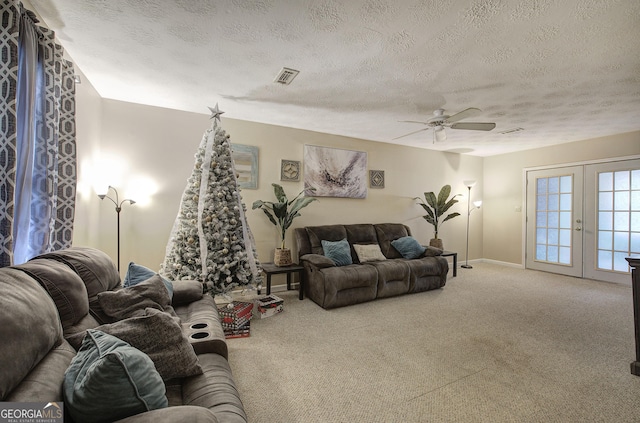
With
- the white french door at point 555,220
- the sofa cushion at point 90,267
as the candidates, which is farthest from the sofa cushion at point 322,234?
the white french door at point 555,220

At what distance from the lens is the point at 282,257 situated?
13.2ft

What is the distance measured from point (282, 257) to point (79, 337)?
9.03ft

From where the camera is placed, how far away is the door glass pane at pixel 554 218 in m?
5.38

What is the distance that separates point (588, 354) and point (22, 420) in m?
3.63

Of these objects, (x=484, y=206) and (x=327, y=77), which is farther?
(x=484, y=206)

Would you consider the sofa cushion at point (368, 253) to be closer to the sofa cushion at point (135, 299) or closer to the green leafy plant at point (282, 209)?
the green leafy plant at point (282, 209)

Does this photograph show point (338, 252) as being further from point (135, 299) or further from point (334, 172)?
point (135, 299)

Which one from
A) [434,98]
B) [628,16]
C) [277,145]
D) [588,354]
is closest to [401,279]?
[588,354]

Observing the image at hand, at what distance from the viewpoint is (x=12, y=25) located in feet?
4.98

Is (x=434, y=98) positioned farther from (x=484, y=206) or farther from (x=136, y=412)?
(x=484, y=206)

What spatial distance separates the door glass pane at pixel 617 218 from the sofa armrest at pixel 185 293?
6295mm

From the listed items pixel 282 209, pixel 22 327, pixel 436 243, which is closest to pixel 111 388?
pixel 22 327

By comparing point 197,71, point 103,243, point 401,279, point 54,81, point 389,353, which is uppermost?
point 197,71

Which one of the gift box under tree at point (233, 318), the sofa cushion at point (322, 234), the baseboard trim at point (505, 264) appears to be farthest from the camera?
the baseboard trim at point (505, 264)
